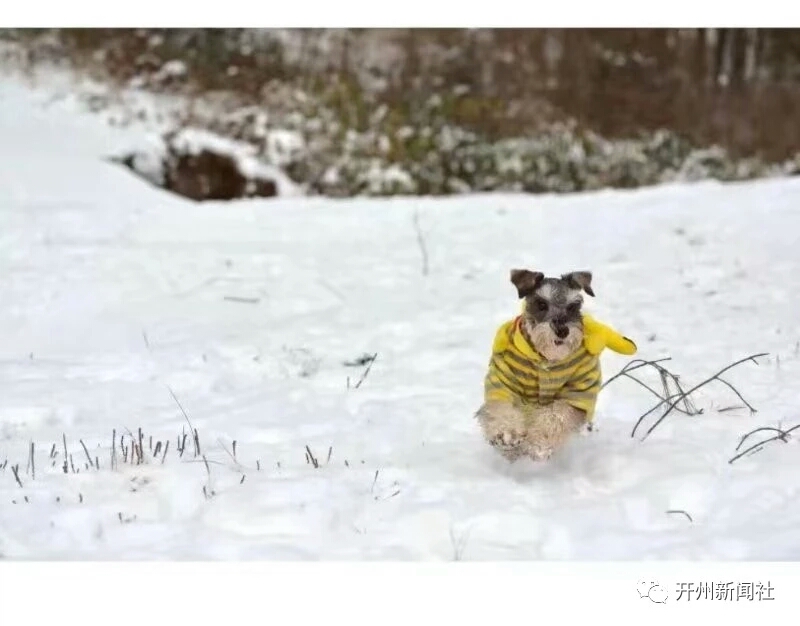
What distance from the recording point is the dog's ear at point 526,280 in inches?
147

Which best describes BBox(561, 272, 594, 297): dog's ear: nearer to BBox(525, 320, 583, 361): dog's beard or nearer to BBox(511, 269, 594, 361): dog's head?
BBox(511, 269, 594, 361): dog's head

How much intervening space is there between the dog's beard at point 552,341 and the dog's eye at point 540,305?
64 millimetres

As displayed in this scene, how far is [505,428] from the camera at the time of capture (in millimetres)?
3732

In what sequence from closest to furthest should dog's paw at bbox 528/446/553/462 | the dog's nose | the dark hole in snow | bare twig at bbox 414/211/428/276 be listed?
the dog's nose → dog's paw at bbox 528/446/553/462 → bare twig at bbox 414/211/428/276 → the dark hole in snow

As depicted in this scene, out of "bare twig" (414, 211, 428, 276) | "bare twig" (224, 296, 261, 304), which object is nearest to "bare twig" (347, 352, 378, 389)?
"bare twig" (224, 296, 261, 304)

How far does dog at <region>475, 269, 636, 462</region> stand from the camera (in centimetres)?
363

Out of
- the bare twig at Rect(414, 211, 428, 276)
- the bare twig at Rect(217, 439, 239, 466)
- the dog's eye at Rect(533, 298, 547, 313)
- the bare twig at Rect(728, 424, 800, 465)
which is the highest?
the dog's eye at Rect(533, 298, 547, 313)

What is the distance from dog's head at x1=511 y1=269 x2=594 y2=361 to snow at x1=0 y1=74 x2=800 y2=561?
524 millimetres

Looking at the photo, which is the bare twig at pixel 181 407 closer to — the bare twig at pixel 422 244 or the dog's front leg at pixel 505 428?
the dog's front leg at pixel 505 428

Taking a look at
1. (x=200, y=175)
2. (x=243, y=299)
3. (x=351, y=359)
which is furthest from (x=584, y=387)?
(x=200, y=175)

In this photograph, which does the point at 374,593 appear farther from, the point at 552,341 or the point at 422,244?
the point at 422,244

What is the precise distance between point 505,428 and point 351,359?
72.9 inches
